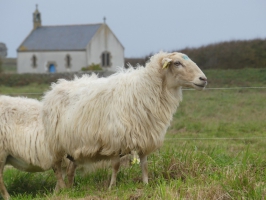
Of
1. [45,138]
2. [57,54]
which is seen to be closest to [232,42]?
[45,138]

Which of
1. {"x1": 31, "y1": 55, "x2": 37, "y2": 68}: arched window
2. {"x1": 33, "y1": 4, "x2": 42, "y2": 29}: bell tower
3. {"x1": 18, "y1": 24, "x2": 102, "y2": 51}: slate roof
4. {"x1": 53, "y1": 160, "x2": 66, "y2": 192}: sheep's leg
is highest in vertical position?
{"x1": 33, "y1": 4, "x2": 42, "y2": 29}: bell tower

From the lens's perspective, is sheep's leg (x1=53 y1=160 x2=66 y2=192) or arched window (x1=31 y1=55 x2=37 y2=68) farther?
arched window (x1=31 y1=55 x2=37 y2=68)

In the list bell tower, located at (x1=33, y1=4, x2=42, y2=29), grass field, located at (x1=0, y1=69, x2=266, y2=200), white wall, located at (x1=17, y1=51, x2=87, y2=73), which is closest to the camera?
grass field, located at (x1=0, y1=69, x2=266, y2=200)

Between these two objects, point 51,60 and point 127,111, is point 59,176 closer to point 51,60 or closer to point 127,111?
point 127,111

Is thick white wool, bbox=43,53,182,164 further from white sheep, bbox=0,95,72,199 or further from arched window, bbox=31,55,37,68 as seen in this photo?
arched window, bbox=31,55,37,68

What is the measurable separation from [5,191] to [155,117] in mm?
2636

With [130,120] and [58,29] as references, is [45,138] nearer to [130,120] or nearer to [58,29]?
[130,120]

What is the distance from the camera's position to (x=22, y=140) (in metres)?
7.96

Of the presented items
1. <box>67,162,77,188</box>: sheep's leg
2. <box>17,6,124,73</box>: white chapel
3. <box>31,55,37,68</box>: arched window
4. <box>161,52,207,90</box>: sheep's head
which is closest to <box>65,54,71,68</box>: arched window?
<box>17,6,124,73</box>: white chapel

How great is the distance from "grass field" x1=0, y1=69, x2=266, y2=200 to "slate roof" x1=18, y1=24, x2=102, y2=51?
48908 mm

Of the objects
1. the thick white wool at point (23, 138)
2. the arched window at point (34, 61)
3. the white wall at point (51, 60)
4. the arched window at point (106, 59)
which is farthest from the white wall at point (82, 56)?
the thick white wool at point (23, 138)

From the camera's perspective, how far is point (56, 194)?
21.3 feet

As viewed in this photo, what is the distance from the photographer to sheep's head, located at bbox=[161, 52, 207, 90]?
6777 mm

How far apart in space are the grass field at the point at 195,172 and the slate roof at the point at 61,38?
48.9 m
